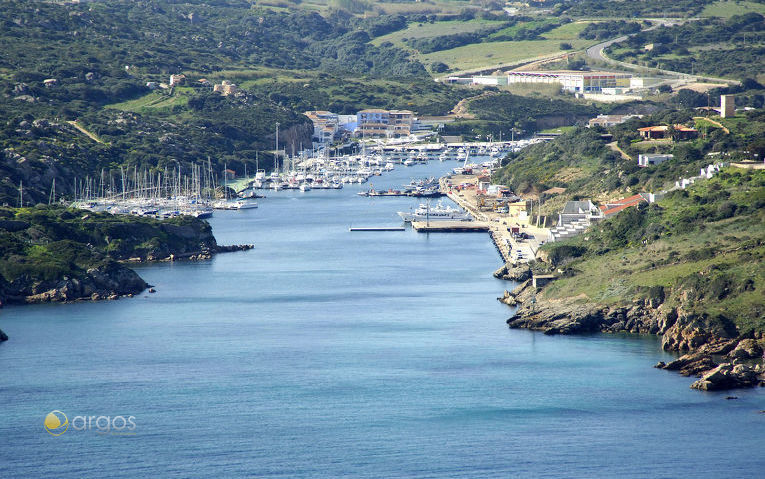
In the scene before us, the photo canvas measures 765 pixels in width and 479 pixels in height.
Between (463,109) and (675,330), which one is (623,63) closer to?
(463,109)

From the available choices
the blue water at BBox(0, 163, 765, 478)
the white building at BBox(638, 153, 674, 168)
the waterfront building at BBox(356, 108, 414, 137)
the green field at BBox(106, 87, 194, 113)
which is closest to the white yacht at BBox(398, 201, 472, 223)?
the white building at BBox(638, 153, 674, 168)

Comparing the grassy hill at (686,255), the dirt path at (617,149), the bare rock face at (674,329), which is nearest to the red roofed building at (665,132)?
the dirt path at (617,149)

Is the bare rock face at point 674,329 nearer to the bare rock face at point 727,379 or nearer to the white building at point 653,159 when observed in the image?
the bare rock face at point 727,379

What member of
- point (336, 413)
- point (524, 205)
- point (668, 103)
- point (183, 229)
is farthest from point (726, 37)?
point (336, 413)

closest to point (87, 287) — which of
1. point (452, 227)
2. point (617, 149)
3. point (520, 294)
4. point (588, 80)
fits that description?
point (520, 294)

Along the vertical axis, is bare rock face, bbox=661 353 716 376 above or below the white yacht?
below

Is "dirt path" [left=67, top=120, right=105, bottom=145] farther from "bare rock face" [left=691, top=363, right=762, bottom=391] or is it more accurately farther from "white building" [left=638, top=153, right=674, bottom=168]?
"bare rock face" [left=691, top=363, right=762, bottom=391]
